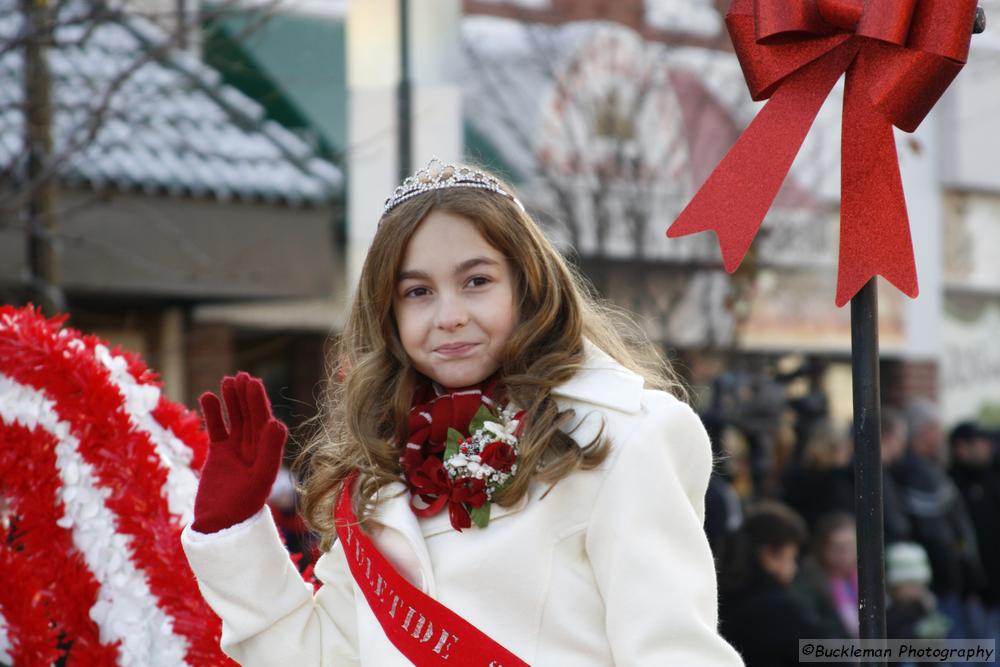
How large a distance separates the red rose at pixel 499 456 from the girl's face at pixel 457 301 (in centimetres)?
18

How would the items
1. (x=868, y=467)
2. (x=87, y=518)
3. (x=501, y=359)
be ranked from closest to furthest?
(x=868, y=467), (x=501, y=359), (x=87, y=518)

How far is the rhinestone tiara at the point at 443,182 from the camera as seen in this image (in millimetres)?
2711

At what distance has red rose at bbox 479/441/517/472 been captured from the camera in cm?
248

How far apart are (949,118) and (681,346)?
722 centimetres

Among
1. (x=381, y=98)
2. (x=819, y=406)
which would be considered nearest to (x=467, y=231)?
(x=819, y=406)

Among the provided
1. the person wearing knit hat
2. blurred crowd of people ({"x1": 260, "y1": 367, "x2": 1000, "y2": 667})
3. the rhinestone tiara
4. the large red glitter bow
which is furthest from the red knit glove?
the person wearing knit hat

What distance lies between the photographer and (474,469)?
98.0 inches

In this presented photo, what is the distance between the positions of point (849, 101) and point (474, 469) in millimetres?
897

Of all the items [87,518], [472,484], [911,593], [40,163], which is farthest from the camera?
[911,593]

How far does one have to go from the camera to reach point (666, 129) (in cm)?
1035

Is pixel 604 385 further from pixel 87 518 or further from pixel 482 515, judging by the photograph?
pixel 87 518

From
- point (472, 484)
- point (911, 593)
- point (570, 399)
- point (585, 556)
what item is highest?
point (570, 399)

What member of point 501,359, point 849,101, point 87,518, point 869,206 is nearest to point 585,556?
point 501,359

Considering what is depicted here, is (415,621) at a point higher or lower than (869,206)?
lower
